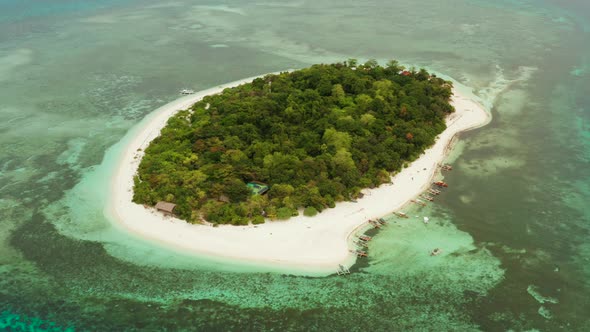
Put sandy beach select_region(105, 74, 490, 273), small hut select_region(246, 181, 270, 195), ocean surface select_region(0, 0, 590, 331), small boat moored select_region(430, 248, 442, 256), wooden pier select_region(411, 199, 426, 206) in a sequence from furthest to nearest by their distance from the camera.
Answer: wooden pier select_region(411, 199, 426, 206) < small hut select_region(246, 181, 270, 195) < small boat moored select_region(430, 248, 442, 256) < sandy beach select_region(105, 74, 490, 273) < ocean surface select_region(0, 0, 590, 331)

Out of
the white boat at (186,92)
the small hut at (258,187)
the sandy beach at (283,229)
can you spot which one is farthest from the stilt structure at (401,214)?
the white boat at (186,92)

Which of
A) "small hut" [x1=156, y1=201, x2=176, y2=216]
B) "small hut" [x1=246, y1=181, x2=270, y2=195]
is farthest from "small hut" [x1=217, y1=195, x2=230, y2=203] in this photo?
"small hut" [x1=156, y1=201, x2=176, y2=216]

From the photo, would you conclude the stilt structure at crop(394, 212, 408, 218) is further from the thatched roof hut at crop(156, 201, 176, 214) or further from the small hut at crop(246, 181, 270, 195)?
the thatched roof hut at crop(156, 201, 176, 214)

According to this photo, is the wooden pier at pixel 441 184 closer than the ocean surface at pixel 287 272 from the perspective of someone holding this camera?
No

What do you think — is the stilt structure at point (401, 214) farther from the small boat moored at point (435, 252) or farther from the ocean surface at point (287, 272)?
the small boat moored at point (435, 252)

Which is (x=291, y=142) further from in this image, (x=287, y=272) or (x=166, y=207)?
(x=287, y=272)

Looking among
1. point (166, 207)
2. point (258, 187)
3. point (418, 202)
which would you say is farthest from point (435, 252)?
point (166, 207)
